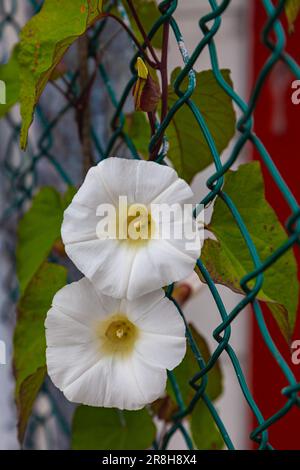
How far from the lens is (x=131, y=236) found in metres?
0.42

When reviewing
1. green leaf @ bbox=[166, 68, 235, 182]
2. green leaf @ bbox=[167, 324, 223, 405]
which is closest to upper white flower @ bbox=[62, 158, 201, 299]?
green leaf @ bbox=[166, 68, 235, 182]

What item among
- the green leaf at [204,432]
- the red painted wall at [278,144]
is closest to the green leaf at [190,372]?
the green leaf at [204,432]

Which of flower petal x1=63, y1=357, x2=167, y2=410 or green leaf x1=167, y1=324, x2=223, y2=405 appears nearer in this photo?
flower petal x1=63, y1=357, x2=167, y2=410

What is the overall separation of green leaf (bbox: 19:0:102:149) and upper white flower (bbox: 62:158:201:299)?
2.7 inches

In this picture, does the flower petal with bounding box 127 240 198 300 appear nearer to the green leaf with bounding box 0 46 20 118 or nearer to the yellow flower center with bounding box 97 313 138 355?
the yellow flower center with bounding box 97 313 138 355

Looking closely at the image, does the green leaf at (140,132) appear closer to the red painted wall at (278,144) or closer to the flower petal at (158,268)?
the flower petal at (158,268)

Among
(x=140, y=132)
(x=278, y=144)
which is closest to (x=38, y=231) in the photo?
(x=140, y=132)

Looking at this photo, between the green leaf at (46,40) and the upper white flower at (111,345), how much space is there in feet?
0.38

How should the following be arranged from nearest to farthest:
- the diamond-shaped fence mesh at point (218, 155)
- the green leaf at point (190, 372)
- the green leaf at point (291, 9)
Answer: the diamond-shaped fence mesh at point (218, 155)
the green leaf at point (291, 9)
the green leaf at point (190, 372)

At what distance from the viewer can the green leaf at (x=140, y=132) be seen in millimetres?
690

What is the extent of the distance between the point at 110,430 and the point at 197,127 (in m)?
0.31

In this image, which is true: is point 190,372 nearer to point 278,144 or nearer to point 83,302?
point 83,302

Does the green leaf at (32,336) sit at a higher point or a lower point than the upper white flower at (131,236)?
lower

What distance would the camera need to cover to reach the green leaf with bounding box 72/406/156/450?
2.13 ft
